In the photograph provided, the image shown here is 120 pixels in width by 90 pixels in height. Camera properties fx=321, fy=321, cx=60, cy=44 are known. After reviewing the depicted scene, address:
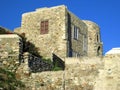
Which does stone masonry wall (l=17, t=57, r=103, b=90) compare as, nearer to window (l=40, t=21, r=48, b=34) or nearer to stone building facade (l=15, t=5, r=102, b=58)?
stone building facade (l=15, t=5, r=102, b=58)

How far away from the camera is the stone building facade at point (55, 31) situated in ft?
109

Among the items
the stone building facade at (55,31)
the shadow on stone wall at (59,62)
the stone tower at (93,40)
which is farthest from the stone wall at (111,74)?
the stone tower at (93,40)

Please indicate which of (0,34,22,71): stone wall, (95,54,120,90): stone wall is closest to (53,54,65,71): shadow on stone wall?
A: (0,34,22,71): stone wall

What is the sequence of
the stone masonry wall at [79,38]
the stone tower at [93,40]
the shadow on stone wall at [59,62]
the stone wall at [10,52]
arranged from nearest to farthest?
the stone wall at [10,52] < the shadow on stone wall at [59,62] < the stone masonry wall at [79,38] < the stone tower at [93,40]

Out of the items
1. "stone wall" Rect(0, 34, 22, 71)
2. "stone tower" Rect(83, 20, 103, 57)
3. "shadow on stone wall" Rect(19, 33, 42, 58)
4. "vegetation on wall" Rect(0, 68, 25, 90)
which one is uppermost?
"stone tower" Rect(83, 20, 103, 57)

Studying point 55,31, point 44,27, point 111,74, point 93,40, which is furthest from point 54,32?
point 111,74

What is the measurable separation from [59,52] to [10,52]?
12195 mm

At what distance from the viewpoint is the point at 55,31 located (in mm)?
33906

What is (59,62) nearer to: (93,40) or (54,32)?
(54,32)

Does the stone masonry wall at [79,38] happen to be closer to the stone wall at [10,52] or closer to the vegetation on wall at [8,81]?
the stone wall at [10,52]

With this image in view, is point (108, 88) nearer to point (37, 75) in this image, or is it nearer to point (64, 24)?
point (37, 75)

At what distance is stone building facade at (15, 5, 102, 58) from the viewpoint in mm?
33312

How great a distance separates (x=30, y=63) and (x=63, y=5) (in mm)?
14225

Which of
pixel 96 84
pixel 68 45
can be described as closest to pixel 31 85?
pixel 96 84
